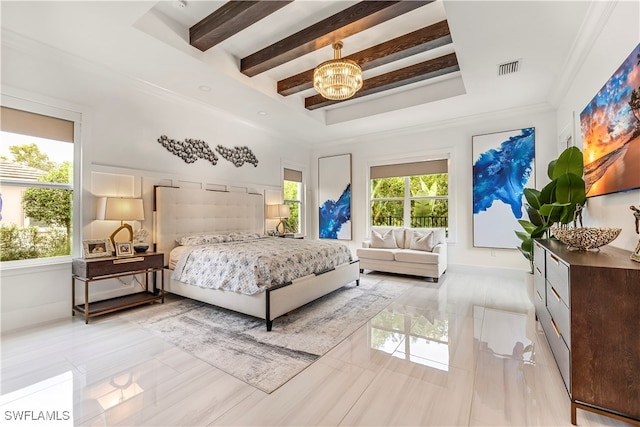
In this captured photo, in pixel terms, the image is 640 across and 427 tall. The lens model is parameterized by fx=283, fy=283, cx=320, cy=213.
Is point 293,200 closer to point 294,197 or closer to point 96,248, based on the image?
point 294,197

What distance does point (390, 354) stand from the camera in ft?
7.63

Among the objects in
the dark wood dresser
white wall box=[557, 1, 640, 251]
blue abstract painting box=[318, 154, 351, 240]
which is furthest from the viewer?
blue abstract painting box=[318, 154, 351, 240]

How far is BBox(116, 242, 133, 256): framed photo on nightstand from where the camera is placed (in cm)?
329

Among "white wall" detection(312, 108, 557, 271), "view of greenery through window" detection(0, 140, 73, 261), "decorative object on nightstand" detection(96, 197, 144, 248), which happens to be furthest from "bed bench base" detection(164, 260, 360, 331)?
"white wall" detection(312, 108, 557, 271)

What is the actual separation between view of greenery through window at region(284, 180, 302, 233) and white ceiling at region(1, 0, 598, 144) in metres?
2.05

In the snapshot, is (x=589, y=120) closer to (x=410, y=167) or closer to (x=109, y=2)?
(x=410, y=167)

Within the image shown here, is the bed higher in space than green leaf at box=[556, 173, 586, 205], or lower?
lower

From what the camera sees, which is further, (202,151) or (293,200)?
(293,200)

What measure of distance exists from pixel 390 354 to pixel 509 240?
12.2 ft

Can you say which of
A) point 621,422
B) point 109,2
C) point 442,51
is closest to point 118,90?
point 109,2

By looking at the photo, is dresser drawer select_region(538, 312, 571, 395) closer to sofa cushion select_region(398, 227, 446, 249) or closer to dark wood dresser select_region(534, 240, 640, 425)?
dark wood dresser select_region(534, 240, 640, 425)

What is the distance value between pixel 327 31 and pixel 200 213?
3114 millimetres

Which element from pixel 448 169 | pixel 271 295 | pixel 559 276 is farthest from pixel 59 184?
pixel 448 169

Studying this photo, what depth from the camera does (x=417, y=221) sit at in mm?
5863
